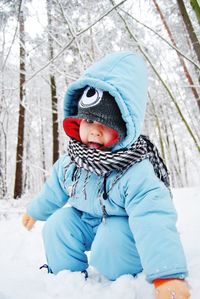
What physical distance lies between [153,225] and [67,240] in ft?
2.07

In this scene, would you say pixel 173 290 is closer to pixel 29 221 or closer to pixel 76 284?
pixel 76 284

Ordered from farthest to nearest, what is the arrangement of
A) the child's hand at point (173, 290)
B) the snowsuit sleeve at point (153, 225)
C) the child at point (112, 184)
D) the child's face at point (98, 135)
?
the child's face at point (98, 135), the child at point (112, 184), the snowsuit sleeve at point (153, 225), the child's hand at point (173, 290)

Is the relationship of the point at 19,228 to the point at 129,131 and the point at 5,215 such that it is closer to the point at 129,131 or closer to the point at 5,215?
the point at 5,215

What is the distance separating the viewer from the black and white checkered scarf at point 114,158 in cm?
171

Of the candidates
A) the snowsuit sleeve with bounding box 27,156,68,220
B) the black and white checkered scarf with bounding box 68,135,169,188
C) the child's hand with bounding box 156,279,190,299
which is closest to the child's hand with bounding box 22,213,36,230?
the snowsuit sleeve with bounding box 27,156,68,220

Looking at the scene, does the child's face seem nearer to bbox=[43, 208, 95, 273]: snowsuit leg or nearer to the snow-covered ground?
bbox=[43, 208, 95, 273]: snowsuit leg

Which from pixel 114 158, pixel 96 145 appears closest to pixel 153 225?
pixel 114 158

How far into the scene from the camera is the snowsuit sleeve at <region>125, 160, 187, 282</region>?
137 centimetres

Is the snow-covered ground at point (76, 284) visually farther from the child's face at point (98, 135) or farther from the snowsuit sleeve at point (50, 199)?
the child's face at point (98, 135)

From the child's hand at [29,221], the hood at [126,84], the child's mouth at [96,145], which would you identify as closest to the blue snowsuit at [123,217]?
the hood at [126,84]

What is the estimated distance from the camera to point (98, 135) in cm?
181

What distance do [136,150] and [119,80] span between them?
42 centimetres

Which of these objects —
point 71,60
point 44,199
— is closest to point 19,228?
point 44,199

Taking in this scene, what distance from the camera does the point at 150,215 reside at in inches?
59.6
